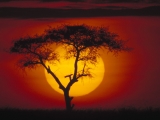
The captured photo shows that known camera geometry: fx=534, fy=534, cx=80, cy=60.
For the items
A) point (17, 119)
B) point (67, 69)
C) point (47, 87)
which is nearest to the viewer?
point (17, 119)

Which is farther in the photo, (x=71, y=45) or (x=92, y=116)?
(x=71, y=45)

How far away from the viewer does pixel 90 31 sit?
1695 inches

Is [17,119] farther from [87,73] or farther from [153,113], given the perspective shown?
[87,73]

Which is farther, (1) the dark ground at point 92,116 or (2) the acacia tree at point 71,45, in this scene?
(2) the acacia tree at point 71,45

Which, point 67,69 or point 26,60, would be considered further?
point 67,69

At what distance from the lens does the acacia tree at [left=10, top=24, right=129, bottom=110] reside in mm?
42125

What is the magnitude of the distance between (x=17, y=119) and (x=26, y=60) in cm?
1544

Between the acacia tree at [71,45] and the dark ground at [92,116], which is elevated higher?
the acacia tree at [71,45]

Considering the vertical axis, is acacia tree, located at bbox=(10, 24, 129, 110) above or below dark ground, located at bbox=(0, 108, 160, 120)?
above

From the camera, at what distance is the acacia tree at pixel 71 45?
42125mm

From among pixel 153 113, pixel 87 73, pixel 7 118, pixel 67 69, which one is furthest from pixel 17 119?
pixel 67 69

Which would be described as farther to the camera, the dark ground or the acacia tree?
the acacia tree

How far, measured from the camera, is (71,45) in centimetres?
4253

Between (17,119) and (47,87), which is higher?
(47,87)
